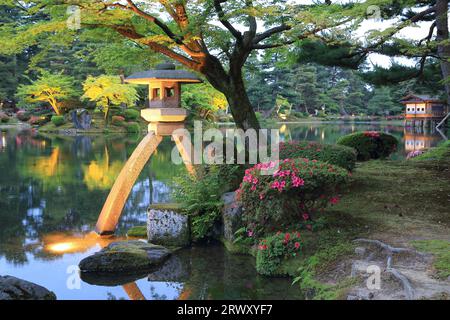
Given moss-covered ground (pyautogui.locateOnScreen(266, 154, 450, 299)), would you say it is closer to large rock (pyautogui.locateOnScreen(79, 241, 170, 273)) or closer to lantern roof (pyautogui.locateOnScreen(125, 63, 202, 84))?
large rock (pyautogui.locateOnScreen(79, 241, 170, 273))

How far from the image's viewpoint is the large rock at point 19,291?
5164 mm

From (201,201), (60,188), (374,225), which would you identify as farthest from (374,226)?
(60,188)

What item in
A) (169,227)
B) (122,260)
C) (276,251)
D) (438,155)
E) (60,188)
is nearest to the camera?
(276,251)

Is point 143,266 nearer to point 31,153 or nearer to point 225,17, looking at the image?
point 225,17

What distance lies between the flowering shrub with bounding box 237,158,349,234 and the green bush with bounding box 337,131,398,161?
24.7 ft

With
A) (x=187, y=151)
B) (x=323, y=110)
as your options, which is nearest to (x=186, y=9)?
(x=187, y=151)

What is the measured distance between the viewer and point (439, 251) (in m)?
5.79

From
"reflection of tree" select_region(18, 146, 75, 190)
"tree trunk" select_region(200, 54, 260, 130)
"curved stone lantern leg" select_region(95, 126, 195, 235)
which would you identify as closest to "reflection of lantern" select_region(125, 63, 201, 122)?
"curved stone lantern leg" select_region(95, 126, 195, 235)

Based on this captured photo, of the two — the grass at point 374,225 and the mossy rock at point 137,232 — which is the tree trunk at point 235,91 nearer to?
the grass at point 374,225

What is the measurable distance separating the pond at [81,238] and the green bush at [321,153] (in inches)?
109

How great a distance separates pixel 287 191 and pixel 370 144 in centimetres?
853

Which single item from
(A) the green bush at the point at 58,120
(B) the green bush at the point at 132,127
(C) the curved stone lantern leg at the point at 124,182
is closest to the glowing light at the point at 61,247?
(C) the curved stone lantern leg at the point at 124,182

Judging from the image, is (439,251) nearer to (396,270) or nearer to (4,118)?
(396,270)
